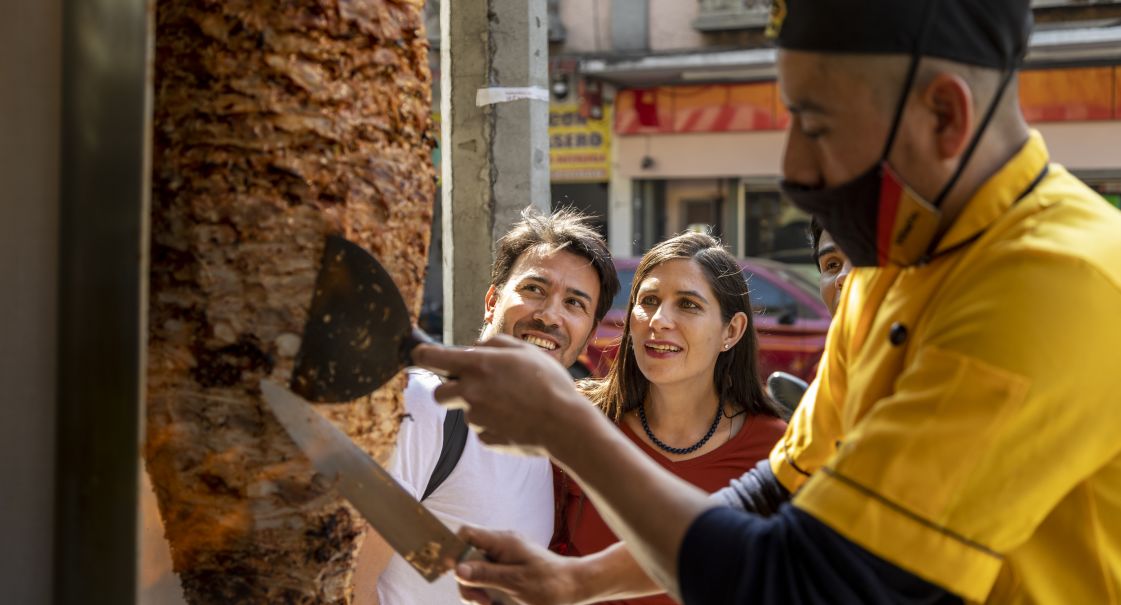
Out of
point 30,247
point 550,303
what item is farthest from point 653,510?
point 550,303

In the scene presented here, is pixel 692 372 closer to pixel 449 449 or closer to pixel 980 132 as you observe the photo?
pixel 449 449

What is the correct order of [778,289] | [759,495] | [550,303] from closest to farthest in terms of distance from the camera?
[759,495] → [550,303] → [778,289]

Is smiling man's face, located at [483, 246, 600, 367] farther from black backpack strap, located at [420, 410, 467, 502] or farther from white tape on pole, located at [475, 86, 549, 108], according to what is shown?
white tape on pole, located at [475, 86, 549, 108]

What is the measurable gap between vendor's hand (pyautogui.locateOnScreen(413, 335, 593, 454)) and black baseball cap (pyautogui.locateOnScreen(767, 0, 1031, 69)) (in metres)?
0.57

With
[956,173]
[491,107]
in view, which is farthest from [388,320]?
[491,107]

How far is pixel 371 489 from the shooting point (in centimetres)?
156

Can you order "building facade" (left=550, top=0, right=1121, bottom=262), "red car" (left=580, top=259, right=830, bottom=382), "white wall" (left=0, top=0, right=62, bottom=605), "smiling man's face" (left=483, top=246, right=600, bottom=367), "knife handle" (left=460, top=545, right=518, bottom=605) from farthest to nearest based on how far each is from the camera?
"building facade" (left=550, top=0, right=1121, bottom=262), "red car" (left=580, top=259, right=830, bottom=382), "smiling man's face" (left=483, top=246, right=600, bottom=367), "knife handle" (left=460, top=545, right=518, bottom=605), "white wall" (left=0, top=0, right=62, bottom=605)

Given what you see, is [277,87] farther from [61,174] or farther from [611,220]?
[611,220]

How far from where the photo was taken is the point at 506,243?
3416mm

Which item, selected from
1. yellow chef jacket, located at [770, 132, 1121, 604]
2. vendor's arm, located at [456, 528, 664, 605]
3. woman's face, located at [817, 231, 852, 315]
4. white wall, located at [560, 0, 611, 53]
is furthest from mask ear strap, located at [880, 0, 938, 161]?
Answer: white wall, located at [560, 0, 611, 53]

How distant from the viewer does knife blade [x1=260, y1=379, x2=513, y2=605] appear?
148 cm

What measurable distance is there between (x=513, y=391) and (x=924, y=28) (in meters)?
0.71

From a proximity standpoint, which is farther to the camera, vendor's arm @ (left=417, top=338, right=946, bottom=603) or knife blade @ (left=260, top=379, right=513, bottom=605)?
knife blade @ (left=260, top=379, right=513, bottom=605)

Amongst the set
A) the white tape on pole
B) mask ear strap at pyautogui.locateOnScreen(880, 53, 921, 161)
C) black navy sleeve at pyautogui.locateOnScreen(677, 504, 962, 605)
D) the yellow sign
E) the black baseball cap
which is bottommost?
black navy sleeve at pyautogui.locateOnScreen(677, 504, 962, 605)
